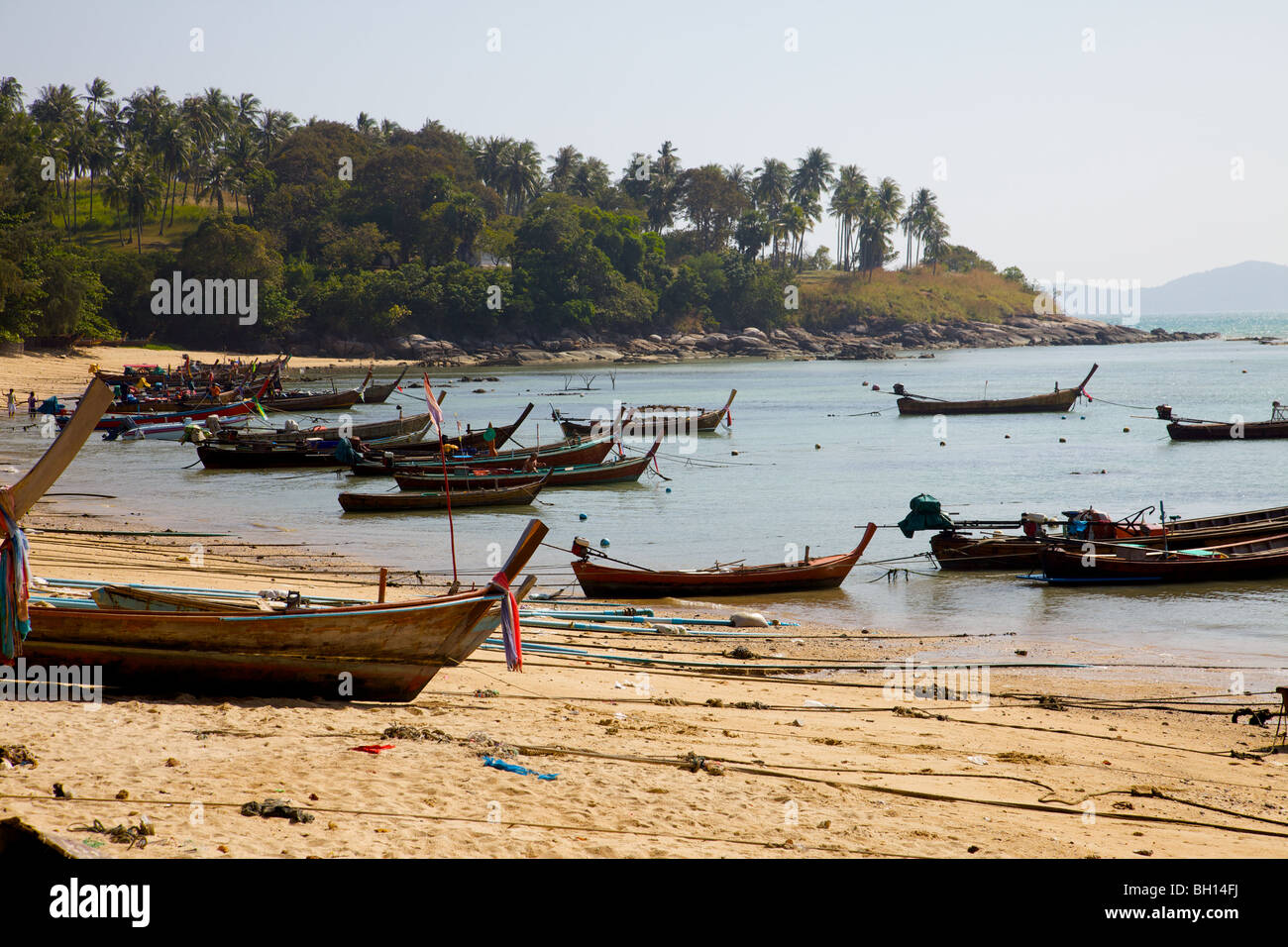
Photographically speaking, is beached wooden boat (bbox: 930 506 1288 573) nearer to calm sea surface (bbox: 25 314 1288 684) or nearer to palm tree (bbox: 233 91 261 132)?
calm sea surface (bbox: 25 314 1288 684)

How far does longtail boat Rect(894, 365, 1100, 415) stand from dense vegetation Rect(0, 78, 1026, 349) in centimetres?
4997

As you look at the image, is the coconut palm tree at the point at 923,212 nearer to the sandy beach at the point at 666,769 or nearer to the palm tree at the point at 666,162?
the palm tree at the point at 666,162

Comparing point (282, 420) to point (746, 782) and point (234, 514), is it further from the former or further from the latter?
point (746, 782)

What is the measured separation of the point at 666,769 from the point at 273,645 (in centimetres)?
332

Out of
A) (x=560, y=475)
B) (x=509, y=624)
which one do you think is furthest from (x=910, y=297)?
(x=509, y=624)

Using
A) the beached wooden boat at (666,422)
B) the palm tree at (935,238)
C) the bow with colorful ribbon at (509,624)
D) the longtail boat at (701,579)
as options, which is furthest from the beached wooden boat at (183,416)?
the palm tree at (935,238)

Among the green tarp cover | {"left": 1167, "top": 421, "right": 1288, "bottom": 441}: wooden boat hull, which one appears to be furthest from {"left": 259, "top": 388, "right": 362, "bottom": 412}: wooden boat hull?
{"left": 1167, "top": 421, "right": 1288, "bottom": 441}: wooden boat hull

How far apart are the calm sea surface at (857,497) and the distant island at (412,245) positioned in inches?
1255

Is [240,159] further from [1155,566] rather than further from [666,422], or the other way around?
[1155,566]

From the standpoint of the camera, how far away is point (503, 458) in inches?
1190

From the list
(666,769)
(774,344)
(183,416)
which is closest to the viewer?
(666,769)
